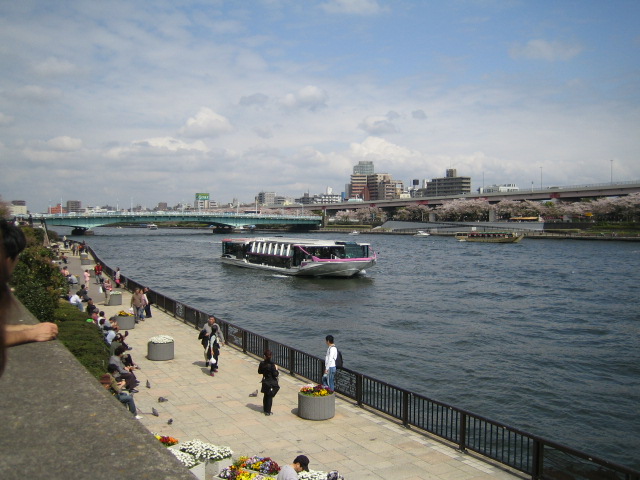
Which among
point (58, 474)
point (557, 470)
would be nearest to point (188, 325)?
point (557, 470)

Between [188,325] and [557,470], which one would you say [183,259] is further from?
[557,470]

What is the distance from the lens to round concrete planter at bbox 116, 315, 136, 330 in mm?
23953

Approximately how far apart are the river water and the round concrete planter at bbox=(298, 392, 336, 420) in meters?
6.32

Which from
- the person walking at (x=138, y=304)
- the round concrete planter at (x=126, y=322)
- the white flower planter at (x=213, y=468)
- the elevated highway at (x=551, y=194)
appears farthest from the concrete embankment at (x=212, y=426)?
the elevated highway at (x=551, y=194)

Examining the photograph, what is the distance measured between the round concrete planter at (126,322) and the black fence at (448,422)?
2.69 meters

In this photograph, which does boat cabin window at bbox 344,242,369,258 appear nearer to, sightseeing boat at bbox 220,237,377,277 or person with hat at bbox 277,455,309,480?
sightseeing boat at bbox 220,237,377,277

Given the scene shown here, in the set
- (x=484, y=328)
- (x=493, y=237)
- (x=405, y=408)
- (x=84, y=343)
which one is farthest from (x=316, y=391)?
(x=493, y=237)

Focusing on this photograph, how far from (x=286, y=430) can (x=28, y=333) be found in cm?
954

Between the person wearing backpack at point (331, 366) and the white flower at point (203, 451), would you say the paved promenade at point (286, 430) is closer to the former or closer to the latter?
the person wearing backpack at point (331, 366)

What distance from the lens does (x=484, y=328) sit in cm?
2967

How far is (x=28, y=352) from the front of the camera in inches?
200

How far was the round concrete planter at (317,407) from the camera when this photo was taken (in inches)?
519

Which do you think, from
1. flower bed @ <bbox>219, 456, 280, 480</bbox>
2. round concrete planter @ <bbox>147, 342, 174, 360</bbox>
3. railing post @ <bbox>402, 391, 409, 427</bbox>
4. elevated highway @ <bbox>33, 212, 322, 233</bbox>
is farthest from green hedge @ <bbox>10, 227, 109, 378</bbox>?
elevated highway @ <bbox>33, 212, 322, 233</bbox>

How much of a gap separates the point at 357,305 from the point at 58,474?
3509 cm
